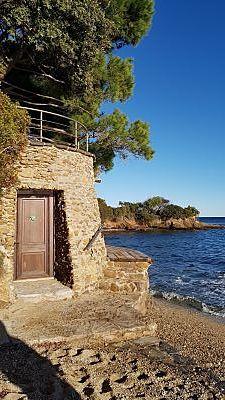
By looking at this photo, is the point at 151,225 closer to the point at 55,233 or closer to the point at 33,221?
the point at 55,233

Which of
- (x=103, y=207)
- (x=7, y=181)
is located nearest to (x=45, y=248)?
(x=7, y=181)

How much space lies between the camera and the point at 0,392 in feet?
15.8

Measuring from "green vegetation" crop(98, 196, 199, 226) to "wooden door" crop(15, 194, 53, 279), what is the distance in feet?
192

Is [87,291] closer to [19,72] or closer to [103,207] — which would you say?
[19,72]

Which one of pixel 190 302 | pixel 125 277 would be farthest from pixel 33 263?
pixel 190 302

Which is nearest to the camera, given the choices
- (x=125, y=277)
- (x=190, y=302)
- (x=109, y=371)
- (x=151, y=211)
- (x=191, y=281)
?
(x=109, y=371)

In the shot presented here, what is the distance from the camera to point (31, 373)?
5.45 metres

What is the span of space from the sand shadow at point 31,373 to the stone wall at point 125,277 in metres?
4.50

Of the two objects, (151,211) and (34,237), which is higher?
(151,211)

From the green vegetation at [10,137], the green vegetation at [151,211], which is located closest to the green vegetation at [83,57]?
the green vegetation at [10,137]

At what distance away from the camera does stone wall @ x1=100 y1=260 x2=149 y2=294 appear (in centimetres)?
1070

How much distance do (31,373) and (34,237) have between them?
16.7ft

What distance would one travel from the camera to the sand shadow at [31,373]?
488 centimetres

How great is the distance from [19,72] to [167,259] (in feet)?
65.2
